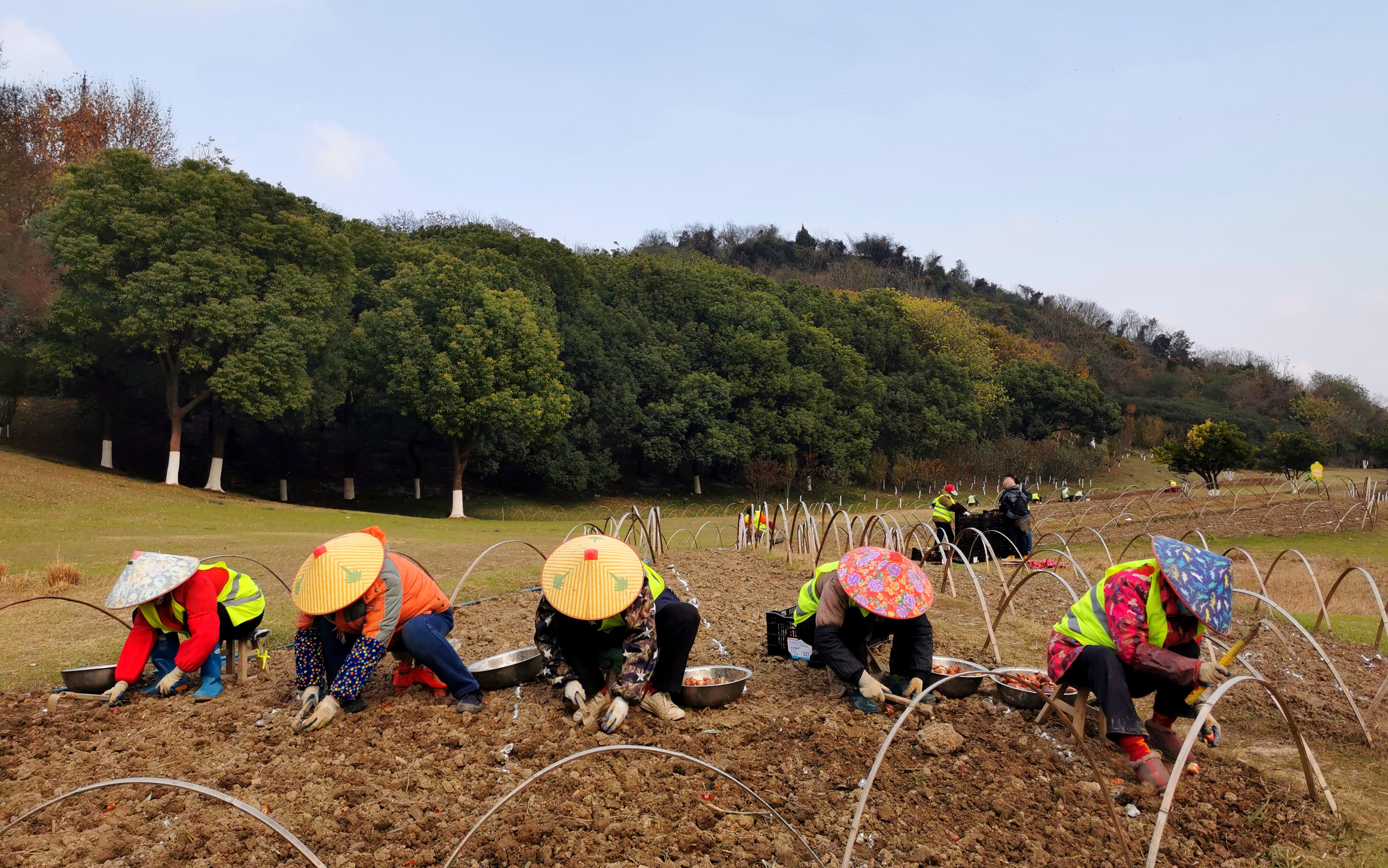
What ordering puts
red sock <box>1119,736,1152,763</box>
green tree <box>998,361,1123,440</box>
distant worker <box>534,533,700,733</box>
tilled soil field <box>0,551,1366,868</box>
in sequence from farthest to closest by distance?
green tree <box>998,361,1123,440</box> < distant worker <box>534,533,700,733</box> < red sock <box>1119,736,1152,763</box> < tilled soil field <box>0,551,1366,868</box>

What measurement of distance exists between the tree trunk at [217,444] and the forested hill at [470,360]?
0.12 meters

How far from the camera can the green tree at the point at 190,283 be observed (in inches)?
903

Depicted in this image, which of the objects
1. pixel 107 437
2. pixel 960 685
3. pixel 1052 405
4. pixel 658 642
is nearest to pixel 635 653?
pixel 658 642

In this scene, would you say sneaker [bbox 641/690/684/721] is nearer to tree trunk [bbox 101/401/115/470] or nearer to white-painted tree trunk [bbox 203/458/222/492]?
white-painted tree trunk [bbox 203/458/222/492]

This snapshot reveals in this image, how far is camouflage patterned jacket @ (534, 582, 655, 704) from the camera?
4.54m

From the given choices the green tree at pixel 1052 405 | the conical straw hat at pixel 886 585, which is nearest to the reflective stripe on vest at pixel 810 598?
the conical straw hat at pixel 886 585

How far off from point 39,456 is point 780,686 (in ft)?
95.4

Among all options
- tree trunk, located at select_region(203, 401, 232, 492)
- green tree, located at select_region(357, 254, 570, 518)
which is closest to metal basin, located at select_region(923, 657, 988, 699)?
green tree, located at select_region(357, 254, 570, 518)

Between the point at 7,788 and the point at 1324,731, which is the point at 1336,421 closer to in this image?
the point at 1324,731

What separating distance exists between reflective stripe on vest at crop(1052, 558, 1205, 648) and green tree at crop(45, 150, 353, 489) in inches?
931

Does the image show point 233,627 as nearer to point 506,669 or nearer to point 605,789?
point 506,669

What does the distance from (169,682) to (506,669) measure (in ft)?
7.12

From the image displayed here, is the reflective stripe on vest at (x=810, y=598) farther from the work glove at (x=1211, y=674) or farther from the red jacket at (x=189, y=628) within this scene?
the red jacket at (x=189, y=628)

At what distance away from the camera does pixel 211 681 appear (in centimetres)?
525
